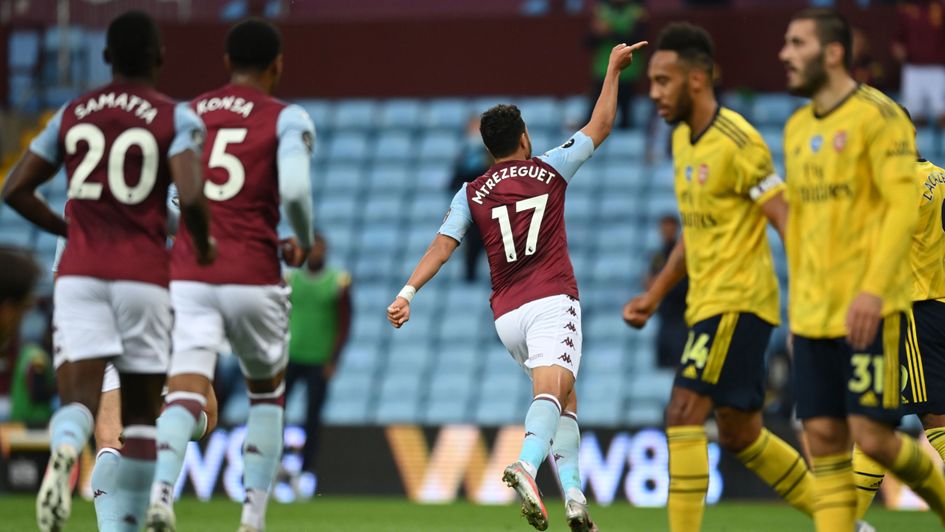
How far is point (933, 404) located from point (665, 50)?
8.15ft

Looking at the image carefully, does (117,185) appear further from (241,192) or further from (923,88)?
(923,88)

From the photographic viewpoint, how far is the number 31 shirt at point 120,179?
6445mm

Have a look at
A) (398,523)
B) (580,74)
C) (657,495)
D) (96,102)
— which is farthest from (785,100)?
(96,102)

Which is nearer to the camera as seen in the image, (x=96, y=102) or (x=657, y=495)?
(x=96, y=102)

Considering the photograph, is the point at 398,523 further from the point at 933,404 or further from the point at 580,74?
the point at 580,74

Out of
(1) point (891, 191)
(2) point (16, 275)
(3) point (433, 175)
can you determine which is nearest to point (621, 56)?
(1) point (891, 191)

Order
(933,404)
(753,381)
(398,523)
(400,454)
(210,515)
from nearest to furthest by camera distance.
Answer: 1. (753,381)
2. (933,404)
3. (398,523)
4. (210,515)
5. (400,454)

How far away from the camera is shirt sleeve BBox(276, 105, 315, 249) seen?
6543mm

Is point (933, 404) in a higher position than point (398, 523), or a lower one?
higher

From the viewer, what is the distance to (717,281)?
707 centimetres

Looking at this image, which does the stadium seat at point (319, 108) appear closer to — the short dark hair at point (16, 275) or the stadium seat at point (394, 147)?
the stadium seat at point (394, 147)

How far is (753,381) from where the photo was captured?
704 centimetres

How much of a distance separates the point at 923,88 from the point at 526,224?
453 inches

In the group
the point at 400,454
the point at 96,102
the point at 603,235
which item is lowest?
the point at 400,454
